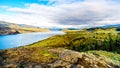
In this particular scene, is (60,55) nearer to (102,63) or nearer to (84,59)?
(84,59)

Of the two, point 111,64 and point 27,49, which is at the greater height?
point 27,49

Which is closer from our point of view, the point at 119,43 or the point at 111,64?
the point at 111,64

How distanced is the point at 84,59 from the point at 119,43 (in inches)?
4570

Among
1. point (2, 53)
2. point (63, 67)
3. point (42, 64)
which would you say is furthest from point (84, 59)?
point (2, 53)

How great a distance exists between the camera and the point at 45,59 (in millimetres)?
11539

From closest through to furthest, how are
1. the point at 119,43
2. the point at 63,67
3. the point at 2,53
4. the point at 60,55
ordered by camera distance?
the point at 63,67 < the point at 60,55 < the point at 2,53 < the point at 119,43

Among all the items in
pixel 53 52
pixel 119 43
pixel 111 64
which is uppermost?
pixel 53 52

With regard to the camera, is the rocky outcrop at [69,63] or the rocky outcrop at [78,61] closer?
the rocky outcrop at [69,63]

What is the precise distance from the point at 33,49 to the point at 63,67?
2.79 meters

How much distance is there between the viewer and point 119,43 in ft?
404

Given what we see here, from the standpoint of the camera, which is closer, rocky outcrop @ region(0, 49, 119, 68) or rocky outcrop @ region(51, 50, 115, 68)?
rocky outcrop @ region(0, 49, 119, 68)

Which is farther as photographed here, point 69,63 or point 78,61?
point 78,61

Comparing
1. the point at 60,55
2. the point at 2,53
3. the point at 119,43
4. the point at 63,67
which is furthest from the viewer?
the point at 119,43

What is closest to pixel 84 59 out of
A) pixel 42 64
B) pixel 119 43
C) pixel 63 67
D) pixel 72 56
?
pixel 72 56
